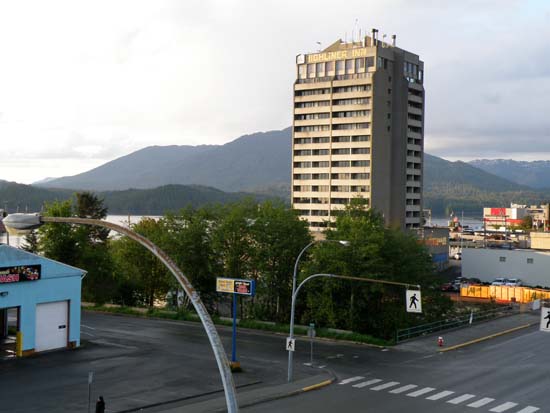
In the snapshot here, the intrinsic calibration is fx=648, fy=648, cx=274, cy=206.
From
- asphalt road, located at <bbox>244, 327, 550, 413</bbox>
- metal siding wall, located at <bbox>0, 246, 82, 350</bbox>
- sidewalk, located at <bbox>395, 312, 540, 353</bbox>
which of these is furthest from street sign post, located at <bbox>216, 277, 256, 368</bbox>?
sidewalk, located at <bbox>395, 312, 540, 353</bbox>

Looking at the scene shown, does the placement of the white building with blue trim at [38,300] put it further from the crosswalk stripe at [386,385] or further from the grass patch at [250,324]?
the crosswalk stripe at [386,385]

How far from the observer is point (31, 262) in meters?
41.0

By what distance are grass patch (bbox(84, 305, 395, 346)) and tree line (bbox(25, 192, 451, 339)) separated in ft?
8.85

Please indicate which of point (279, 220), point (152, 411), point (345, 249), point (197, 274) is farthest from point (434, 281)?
point (152, 411)

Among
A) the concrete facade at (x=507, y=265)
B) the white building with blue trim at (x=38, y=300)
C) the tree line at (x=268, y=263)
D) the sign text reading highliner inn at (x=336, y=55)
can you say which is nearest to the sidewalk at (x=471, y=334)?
the tree line at (x=268, y=263)

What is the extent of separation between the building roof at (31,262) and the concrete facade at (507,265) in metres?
69.3

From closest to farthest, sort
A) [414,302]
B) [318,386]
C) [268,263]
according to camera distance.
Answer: [318,386] < [414,302] < [268,263]

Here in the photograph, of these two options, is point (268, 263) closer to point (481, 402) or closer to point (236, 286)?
point (236, 286)

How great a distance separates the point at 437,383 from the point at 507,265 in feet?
216

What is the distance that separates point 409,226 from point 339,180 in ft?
58.2

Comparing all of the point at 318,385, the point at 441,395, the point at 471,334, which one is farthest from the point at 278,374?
the point at 471,334

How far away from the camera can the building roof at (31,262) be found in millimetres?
39469

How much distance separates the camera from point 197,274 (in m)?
60.8

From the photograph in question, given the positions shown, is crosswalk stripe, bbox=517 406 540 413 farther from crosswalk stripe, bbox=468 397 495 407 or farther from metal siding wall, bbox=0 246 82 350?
metal siding wall, bbox=0 246 82 350
